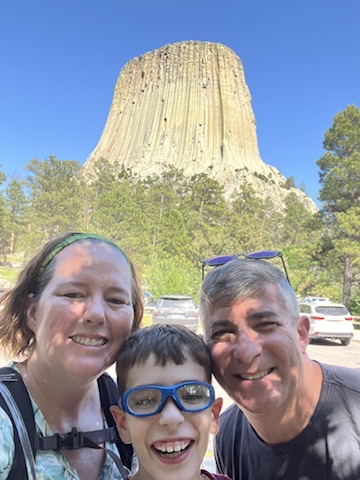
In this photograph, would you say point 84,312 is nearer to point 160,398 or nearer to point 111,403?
point 160,398

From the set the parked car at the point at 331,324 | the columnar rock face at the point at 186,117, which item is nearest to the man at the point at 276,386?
the parked car at the point at 331,324

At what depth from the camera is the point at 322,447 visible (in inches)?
69.2

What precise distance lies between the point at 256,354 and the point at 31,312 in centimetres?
105

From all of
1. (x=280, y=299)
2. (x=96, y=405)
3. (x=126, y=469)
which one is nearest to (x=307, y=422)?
(x=280, y=299)

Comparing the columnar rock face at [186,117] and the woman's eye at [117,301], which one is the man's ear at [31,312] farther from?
the columnar rock face at [186,117]

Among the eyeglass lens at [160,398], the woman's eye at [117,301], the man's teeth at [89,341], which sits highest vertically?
the woman's eye at [117,301]

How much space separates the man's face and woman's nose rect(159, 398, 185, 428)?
0.34 meters

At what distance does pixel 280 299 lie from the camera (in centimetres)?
189

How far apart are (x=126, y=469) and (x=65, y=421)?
34cm

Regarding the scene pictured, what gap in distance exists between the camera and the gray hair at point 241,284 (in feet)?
5.99

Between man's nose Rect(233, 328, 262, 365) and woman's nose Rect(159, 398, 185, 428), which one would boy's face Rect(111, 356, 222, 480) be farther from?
man's nose Rect(233, 328, 262, 365)

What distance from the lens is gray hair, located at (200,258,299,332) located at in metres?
1.83

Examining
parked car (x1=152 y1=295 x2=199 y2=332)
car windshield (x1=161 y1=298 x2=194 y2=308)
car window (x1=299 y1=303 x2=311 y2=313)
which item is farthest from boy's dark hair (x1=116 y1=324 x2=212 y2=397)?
car window (x1=299 y1=303 x2=311 y2=313)

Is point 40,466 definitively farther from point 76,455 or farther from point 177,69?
point 177,69
